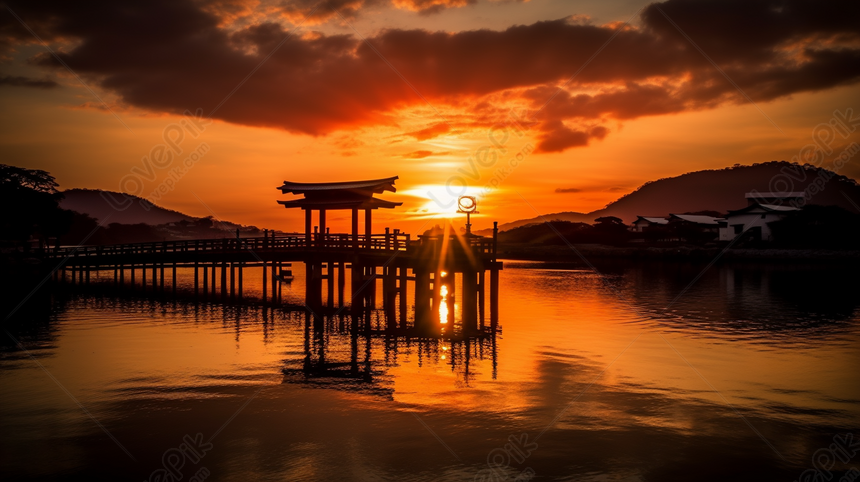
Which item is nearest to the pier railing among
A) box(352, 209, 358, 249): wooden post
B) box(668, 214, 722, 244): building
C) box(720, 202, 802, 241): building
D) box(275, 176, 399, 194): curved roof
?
box(352, 209, 358, 249): wooden post

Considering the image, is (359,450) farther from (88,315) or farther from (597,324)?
(88,315)

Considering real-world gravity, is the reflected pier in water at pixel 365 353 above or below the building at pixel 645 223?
below

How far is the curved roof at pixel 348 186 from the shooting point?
30617 millimetres

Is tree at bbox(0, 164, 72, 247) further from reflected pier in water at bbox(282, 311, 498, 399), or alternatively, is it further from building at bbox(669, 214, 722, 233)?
building at bbox(669, 214, 722, 233)

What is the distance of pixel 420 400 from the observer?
15.5 metres

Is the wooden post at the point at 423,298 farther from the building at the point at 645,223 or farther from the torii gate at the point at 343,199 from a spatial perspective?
the building at the point at 645,223

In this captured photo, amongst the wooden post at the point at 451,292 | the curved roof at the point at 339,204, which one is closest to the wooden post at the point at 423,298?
the wooden post at the point at 451,292

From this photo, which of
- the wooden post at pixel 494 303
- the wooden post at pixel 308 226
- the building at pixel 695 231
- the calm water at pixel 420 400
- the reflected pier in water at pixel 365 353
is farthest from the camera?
the building at pixel 695 231

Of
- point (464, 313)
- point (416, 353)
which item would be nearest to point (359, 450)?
point (416, 353)

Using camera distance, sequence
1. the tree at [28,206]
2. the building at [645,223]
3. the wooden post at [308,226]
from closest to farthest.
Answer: the wooden post at [308,226] → the tree at [28,206] → the building at [645,223]

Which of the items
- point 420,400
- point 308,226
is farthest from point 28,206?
point 420,400

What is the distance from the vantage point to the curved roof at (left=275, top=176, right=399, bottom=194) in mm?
30617

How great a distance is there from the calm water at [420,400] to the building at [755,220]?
171ft

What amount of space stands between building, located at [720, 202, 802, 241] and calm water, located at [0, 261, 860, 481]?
5199cm
